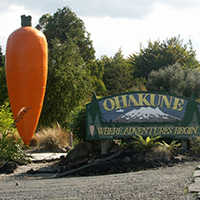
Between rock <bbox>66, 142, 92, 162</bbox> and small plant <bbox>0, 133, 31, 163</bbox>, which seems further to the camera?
rock <bbox>66, 142, 92, 162</bbox>

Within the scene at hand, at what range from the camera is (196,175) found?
594 centimetres

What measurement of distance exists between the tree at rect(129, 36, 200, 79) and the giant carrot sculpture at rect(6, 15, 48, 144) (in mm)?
17463

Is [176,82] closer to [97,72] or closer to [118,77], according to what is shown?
[118,77]

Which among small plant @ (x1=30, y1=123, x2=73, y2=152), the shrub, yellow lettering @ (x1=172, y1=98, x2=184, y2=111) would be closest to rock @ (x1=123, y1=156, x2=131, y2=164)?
the shrub

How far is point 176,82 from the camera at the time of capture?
802 inches

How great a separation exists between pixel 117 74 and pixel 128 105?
20497 mm

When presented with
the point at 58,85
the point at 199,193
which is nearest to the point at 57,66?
the point at 58,85

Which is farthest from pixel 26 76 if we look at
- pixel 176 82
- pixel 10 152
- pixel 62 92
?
pixel 176 82

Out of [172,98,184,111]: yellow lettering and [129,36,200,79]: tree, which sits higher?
[129,36,200,79]: tree

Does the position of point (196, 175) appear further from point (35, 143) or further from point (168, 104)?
point (35, 143)

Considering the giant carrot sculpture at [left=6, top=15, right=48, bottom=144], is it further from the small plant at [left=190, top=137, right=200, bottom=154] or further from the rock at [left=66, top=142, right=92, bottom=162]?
the small plant at [left=190, top=137, right=200, bottom=154]

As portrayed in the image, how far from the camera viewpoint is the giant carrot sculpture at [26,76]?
580 inches

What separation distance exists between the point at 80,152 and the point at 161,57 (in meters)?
22.0

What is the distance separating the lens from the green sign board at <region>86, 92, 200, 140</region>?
1048cm
